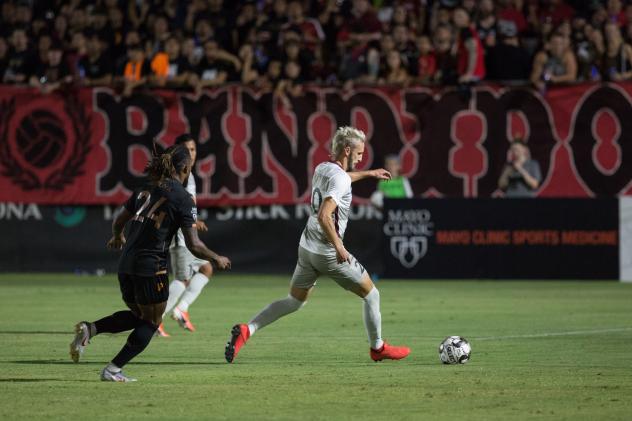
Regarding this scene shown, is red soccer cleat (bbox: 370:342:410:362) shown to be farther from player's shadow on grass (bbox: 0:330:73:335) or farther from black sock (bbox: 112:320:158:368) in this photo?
player's shadow on grass (bbox: 0:330:73:335)

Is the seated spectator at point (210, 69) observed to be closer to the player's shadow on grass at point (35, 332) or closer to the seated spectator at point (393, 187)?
the seated spectator at point (393, 187)

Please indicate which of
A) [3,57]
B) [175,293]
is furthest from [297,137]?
[175,293]

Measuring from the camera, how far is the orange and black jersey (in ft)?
35.2

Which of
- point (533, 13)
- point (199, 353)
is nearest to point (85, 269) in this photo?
point (533, 13)

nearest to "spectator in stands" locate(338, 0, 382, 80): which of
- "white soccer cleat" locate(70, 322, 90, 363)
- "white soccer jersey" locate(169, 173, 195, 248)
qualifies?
"white soccer jersey" locate(169, 173, 195, 248)


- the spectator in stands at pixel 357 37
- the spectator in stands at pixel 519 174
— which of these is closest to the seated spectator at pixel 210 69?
the spectator in stands at pixel 357 37

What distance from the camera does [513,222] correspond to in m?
24.3

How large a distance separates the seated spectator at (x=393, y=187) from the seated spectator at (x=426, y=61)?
1863 millimetres

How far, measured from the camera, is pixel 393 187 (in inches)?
979

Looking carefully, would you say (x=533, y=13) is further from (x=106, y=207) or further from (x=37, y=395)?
(x=37, y=395)

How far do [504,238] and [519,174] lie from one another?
1.26 metres

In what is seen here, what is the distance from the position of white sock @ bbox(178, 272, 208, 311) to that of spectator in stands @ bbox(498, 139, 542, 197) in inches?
386

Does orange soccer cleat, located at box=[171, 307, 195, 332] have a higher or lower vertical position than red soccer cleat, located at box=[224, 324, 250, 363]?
lower

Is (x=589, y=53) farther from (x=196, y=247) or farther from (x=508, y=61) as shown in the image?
(x=196, y=247)
